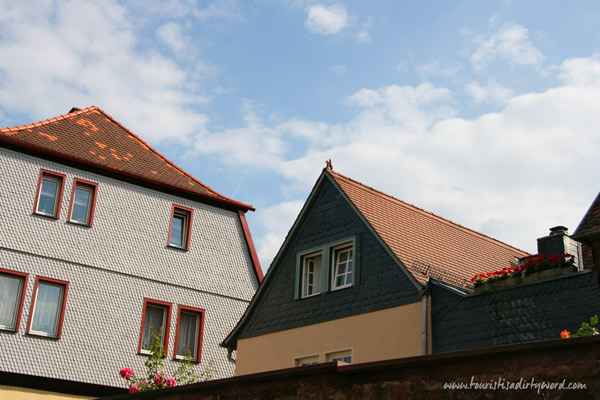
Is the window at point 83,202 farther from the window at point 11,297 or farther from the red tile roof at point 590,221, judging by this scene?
the red tile roof at point 590,221

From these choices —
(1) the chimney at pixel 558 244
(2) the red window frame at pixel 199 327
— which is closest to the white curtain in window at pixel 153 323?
(2) the red window frame at pixel 199 327

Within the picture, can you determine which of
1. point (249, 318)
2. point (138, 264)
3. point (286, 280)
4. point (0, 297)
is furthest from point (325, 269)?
point (0, 297)

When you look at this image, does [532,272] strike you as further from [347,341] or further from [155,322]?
[155,322]

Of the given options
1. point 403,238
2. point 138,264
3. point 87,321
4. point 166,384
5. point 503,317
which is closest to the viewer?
point 503,317

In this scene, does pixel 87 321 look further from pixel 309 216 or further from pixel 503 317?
pixel 503 317

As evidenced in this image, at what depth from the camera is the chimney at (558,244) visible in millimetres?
19109

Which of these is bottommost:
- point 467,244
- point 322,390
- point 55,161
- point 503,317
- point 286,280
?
point 322,390

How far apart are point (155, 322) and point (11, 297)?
15.1ft

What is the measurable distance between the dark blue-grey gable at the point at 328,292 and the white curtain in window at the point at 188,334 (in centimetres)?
344

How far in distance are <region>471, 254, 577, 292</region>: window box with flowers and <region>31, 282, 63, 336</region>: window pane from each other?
11.8m

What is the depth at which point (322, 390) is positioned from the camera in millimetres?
9219

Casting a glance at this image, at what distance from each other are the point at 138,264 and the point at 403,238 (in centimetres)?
876

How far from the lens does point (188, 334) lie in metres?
24.8

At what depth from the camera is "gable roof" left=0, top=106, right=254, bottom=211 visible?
2311cm
